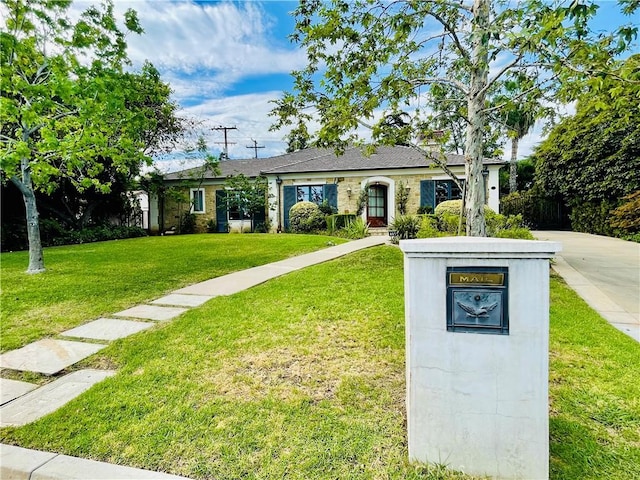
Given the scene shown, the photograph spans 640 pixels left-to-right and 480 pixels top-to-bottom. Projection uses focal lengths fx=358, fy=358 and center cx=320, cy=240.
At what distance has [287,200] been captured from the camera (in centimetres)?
1817

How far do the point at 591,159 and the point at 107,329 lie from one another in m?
18.8

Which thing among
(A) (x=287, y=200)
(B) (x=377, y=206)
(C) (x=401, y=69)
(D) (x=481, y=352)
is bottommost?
(D) (x=481, y=352)

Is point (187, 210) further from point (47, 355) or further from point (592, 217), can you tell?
point (592, 217)

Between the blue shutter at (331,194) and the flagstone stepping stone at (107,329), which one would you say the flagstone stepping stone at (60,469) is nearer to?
the flagstone stepping stone at (107,329)

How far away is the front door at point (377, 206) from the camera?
58.5ft

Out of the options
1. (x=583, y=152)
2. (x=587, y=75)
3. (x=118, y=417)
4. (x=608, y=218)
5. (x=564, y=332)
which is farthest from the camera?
(x=583, y=152)

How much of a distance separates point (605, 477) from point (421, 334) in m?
1.19

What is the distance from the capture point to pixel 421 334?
1.92m

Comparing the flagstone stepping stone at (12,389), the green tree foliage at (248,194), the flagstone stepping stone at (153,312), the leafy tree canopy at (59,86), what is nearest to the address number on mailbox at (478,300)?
the flagstone stepping stone at (12,389)

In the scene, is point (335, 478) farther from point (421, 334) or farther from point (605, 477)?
point (605, 477)

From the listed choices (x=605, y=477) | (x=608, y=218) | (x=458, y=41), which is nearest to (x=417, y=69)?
(x=458, y=41)

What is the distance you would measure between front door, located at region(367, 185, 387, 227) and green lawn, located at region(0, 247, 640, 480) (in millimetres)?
13540

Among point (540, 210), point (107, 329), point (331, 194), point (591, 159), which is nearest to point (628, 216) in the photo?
point (591, 159)

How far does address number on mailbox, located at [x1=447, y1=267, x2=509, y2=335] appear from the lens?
1.81 meters
